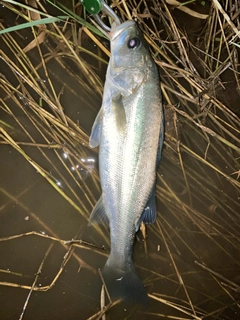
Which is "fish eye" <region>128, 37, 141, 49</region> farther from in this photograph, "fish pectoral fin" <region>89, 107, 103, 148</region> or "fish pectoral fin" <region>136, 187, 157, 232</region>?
"fish pectoral fin" <region>136, 187, 157, 232</region>

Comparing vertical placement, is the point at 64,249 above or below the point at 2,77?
below

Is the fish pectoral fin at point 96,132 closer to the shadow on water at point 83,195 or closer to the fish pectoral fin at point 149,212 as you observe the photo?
the shadow on water at point 83,195

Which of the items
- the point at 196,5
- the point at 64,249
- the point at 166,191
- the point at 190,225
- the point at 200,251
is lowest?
the point at 200,251

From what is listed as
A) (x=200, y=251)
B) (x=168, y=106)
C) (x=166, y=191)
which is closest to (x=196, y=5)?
(x=168, y=106)

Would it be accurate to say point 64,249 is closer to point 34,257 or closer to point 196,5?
point 34,257

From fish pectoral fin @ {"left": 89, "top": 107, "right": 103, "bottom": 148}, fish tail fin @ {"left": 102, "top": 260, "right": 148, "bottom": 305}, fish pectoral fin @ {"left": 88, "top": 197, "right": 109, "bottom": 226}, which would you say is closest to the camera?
fish pectoral fin @ {"left": 89, "top": 107, "right": 103, "bottom": 148}

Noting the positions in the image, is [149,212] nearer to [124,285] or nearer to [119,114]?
[124,285]

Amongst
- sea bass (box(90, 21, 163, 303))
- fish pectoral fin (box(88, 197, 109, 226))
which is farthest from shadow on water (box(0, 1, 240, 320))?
sea bass (box(90, 21, 163, 303))
